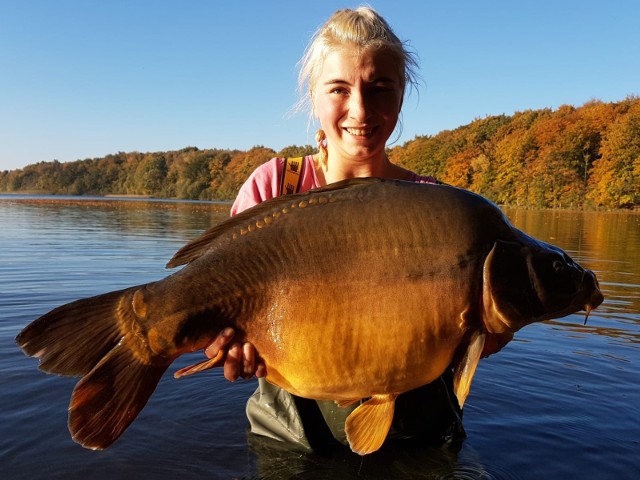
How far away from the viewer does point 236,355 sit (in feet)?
7.88

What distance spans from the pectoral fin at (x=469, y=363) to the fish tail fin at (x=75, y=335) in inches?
54.1

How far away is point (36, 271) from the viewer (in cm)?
1038

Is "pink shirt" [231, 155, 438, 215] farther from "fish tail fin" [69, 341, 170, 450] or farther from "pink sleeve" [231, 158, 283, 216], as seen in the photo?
"fish tail fin" [69, 341, 170, 450]

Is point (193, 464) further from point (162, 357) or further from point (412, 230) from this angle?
point (412, 230)

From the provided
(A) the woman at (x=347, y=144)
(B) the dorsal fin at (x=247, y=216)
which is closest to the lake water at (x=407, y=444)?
(A) the woman at (x=347, y=144)

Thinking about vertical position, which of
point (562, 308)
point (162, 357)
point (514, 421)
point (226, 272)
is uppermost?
point (226, 272)

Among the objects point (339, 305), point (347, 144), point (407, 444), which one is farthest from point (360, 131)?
point (407, 444)

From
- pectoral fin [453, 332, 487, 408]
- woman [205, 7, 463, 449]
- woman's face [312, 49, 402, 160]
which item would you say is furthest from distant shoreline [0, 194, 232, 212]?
pectoral fin [453, 332, 487, 408]

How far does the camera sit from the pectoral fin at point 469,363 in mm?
2260

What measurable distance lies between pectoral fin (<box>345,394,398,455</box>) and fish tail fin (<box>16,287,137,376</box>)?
1.05 metres

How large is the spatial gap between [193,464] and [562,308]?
2.54 metres

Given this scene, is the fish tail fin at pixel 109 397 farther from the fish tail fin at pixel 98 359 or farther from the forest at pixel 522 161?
the forest at pixel 522 161

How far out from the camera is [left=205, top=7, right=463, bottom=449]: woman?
3.12 m

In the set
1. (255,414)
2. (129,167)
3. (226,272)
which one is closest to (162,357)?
(226,272)
